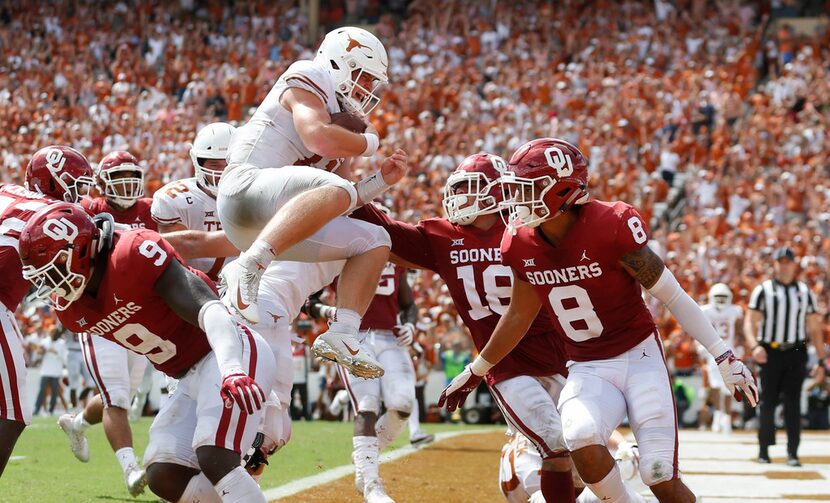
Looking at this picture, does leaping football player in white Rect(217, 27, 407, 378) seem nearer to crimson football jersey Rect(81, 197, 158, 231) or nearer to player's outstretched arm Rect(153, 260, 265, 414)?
player's outstretched arm Rect(153, 260, 265, 414)

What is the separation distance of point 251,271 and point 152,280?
1.50ft

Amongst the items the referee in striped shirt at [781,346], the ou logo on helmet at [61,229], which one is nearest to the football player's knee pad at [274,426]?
the ou logo on helmet at [61,229]

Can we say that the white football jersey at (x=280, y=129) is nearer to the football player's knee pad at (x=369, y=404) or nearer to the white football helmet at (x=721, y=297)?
the football player's knee pad at (x=369, y=404)

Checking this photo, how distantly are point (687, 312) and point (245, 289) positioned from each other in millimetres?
2015

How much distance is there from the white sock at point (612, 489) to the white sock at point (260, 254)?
1730mm

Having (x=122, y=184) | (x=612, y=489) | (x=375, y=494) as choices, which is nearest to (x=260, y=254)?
(x=612, y=489)

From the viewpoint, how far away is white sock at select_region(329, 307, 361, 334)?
5293 mm

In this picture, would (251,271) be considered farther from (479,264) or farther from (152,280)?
(479,264)

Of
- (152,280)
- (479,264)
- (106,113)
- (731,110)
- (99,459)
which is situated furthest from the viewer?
(106,113)

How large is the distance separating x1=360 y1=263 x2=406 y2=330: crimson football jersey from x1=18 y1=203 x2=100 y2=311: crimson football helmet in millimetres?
4978

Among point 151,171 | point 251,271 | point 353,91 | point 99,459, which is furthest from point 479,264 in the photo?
point 151,171

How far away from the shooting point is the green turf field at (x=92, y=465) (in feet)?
25.2

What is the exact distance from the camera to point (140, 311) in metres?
4.89

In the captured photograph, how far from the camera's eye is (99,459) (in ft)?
32.1
